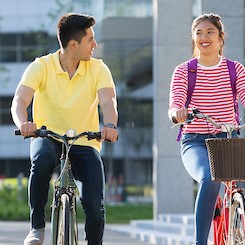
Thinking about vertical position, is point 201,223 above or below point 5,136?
below

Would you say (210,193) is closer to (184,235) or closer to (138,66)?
(184,235)

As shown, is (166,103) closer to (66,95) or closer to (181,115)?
(66,95)

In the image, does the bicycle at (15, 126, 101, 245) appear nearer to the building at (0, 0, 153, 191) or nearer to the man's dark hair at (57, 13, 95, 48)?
the man's dark hair at (57, 13, 95, 48)

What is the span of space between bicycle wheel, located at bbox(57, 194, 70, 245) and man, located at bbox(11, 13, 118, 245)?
0.23 metres

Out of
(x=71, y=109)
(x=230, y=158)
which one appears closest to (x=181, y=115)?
(x=230, y=158)

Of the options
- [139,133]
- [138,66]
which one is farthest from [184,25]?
[139,133]

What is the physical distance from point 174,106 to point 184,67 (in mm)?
387

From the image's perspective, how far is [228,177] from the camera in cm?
687

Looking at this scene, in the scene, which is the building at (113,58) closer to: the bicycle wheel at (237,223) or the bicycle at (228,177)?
the bicycle at (228,177)

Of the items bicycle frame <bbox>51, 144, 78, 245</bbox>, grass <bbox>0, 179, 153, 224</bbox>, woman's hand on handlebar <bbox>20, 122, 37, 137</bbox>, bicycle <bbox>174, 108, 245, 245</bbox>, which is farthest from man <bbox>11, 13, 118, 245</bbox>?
grass <bbox>0, 179, 153, 224</bbox>

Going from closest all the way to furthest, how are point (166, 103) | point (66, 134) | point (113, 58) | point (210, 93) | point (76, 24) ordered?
1. point (66, 134)
2. point (76, 24)
3. point (210, 93)
4. point (166, 103)
5. point (113, 58)

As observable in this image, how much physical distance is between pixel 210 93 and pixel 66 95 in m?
1.01

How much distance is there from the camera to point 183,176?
64.0ft

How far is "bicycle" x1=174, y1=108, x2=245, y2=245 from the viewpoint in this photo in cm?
686
